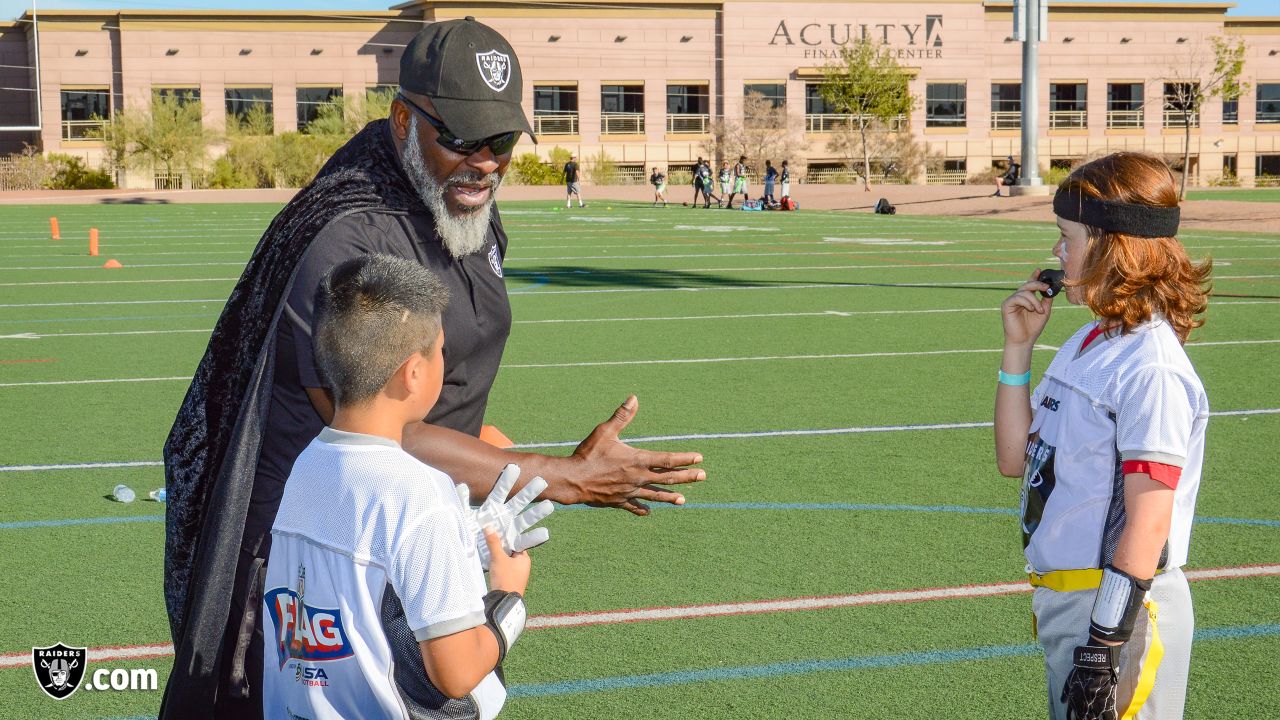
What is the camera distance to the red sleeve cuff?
10.7 feet

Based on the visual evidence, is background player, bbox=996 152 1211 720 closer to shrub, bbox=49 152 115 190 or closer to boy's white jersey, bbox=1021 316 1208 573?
boy's white jersey, bbox=1021 316 1208 573

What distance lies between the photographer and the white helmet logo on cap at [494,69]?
3.57 m

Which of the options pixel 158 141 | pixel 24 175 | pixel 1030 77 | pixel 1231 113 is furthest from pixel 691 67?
pixel 1030 77

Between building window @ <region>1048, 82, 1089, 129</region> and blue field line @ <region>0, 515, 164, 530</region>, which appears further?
building window @ <region>1048, 82, 1089, 129</region>

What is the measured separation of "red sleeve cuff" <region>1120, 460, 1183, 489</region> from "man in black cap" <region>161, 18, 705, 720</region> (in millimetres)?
1004

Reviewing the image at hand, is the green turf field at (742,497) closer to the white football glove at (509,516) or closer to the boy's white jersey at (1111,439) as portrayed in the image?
the boy's white jersey at (1111,439)

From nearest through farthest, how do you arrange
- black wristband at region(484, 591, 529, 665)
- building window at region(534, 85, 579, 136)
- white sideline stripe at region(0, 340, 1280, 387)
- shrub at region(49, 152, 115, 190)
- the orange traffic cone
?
1. black wristband at region(484, 591, 529, 665)
2. the orange traffic cone
3. white sideline stripe at region(0, 340, 1280, 387)
4. shrub at region(49, 152, 115, 190)
5. building window at region(534, 85, 579, 136)

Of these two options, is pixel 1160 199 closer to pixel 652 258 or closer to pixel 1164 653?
pixel 1164 653

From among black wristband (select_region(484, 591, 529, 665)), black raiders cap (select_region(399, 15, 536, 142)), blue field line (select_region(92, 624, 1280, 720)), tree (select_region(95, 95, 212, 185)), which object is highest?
tree (select_region(95, 95, 212, 185))

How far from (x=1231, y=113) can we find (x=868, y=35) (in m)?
22.8

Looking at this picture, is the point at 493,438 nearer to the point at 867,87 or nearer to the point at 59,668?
the point at 59,668

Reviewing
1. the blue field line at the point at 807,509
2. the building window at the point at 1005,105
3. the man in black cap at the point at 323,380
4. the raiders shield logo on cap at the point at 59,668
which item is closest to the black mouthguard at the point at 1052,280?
the man in black cap at the point at 323,380

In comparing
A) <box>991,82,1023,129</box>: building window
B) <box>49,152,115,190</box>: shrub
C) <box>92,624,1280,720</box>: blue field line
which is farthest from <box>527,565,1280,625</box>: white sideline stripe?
<box>991,82,1023,129</box>: building window

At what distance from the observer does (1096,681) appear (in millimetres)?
3227
